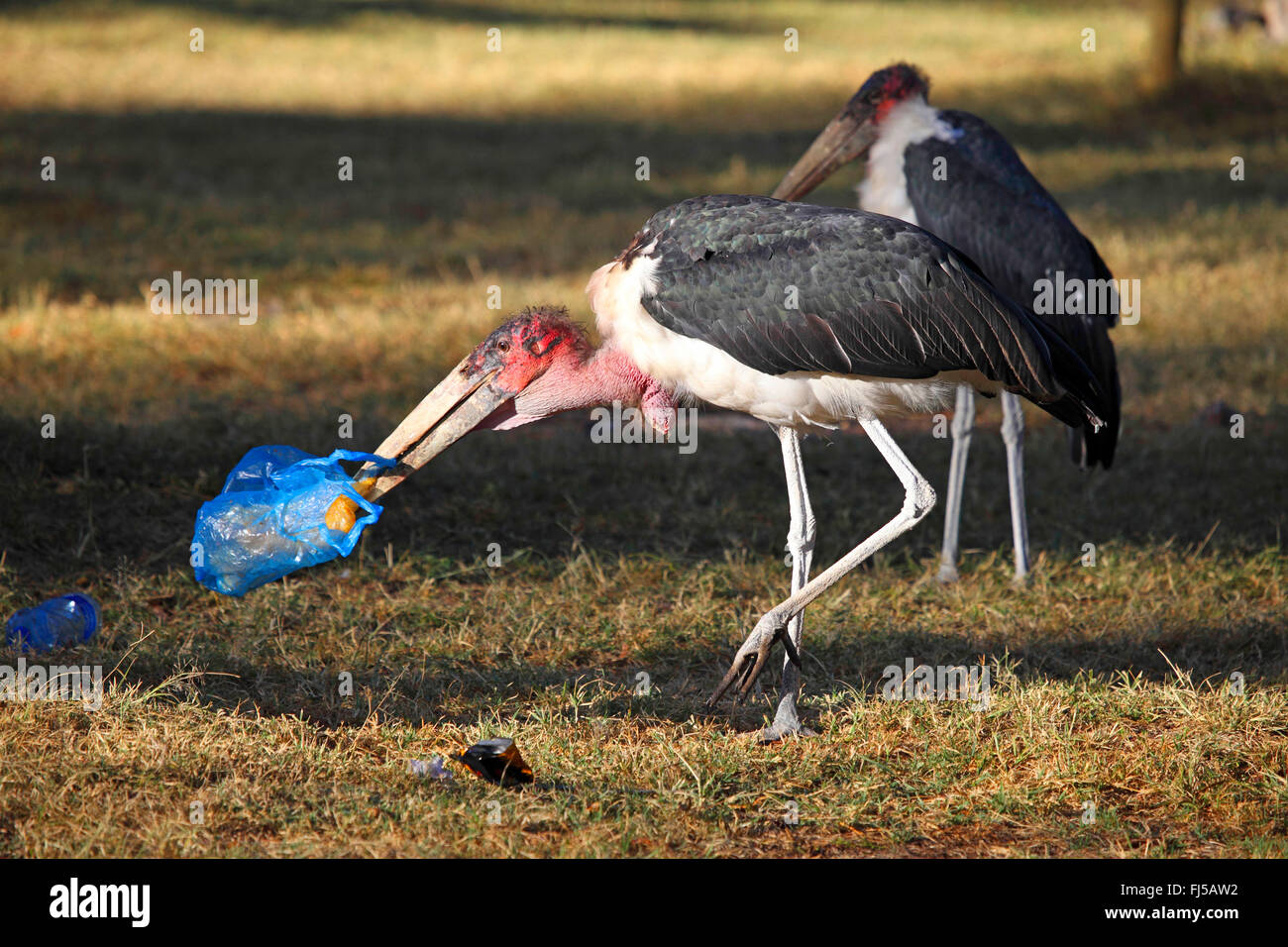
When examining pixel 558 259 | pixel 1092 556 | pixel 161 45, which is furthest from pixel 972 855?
pixel 161 45

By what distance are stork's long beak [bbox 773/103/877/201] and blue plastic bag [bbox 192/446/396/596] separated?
8.16ft

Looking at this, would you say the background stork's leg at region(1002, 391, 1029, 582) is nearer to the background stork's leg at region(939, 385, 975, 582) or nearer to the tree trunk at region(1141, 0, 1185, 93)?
the background stork's leg at region(939, 385, 975, 582)

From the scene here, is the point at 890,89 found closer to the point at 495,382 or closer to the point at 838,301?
the point at 838,301

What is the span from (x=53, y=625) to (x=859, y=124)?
3.34m

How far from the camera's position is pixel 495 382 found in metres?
3.79

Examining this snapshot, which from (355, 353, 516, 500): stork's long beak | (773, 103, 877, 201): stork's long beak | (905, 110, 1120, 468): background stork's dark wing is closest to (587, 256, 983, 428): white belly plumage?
(355, 353, 516, 500): stork's long beak

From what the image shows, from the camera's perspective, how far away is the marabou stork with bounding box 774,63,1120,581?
16.7 feet

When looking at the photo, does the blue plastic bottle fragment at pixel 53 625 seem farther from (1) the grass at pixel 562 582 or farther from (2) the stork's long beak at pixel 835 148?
(2) the stork's long beak at pixel 835 148

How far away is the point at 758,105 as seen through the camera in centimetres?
1634

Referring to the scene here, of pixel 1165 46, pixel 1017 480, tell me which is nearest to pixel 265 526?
pixel 1017 480

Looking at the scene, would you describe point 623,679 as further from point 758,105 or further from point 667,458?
point 758,105

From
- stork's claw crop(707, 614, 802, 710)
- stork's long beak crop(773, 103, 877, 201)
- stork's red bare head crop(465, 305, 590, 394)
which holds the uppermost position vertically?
stork's long beak crop(773, 103, 877, 201)

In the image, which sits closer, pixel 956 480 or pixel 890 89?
pixel 956 480
